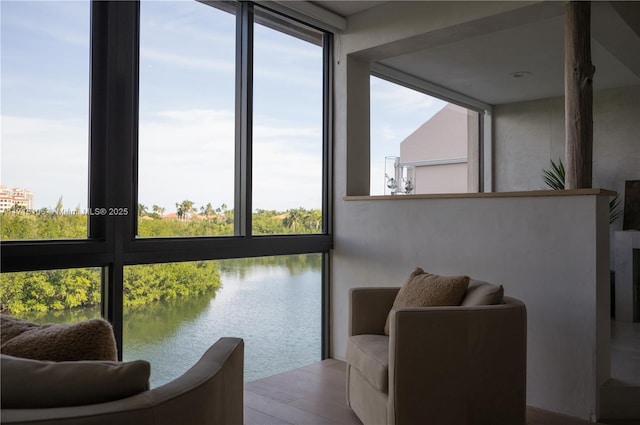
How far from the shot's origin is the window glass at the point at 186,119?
10.7 ft

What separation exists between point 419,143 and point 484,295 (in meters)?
3.38

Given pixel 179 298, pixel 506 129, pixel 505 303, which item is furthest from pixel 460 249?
pixel 506 129

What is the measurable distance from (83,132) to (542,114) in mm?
6012

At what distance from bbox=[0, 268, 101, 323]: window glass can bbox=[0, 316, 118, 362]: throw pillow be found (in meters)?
1.49

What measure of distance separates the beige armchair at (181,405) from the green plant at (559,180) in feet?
18.7

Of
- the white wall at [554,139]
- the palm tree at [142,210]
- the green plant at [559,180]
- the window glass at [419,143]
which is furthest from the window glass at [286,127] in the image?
the white wall at [554,139]

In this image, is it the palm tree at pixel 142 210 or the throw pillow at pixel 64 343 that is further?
the palm tree at pixel 142 210

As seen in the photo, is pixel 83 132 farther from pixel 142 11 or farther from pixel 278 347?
pixel 278 347

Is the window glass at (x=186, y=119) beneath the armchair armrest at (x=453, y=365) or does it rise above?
above

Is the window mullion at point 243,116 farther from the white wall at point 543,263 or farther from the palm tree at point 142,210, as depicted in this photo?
the white wall at point 543,263

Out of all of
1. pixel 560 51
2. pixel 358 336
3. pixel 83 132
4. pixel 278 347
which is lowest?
pixel 278 347

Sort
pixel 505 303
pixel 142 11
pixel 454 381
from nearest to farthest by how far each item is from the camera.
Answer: pixel 454 381, pixel 505 303, pixel 142 11

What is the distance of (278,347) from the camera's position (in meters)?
3.96

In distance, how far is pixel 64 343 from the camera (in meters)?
1.34
